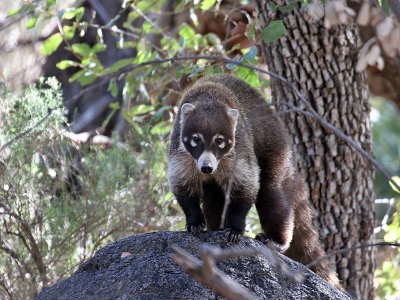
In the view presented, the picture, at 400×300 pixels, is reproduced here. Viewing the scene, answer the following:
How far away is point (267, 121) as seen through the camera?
5.42m

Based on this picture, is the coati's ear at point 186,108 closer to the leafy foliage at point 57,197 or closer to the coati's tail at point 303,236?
the coati's tail at point 303,236

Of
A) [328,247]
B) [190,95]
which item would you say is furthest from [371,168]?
[190,95]

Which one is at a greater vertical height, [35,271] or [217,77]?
[217,77]

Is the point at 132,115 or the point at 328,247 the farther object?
the point at 132,115

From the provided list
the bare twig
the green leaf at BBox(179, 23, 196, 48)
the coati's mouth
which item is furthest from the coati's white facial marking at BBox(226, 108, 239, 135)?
the bare twig

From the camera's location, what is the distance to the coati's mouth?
4.58 meters

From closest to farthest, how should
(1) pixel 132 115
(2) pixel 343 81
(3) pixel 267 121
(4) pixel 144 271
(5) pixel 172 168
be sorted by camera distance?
1. (4) pixel 144 271
2. (5) pixel 172 168
3. (3) pixel 267 121
4. (2) pixel 343 81
5. (1) pixel 132 115

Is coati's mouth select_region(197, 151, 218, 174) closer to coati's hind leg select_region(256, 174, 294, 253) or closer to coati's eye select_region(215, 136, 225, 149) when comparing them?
coati's eye select_region(215, 136, 225, 149)

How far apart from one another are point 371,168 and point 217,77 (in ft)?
5.04

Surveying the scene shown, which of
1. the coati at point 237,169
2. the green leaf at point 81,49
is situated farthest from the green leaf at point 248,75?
the green leaf at point 81,49

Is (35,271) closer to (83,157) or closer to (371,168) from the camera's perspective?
(83,157)

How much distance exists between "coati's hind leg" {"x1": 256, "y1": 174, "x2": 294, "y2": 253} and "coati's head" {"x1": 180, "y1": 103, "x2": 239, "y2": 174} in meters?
0.52

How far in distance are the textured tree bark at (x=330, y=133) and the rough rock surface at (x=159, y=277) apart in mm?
1787

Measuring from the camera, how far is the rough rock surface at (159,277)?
3.93 meters
